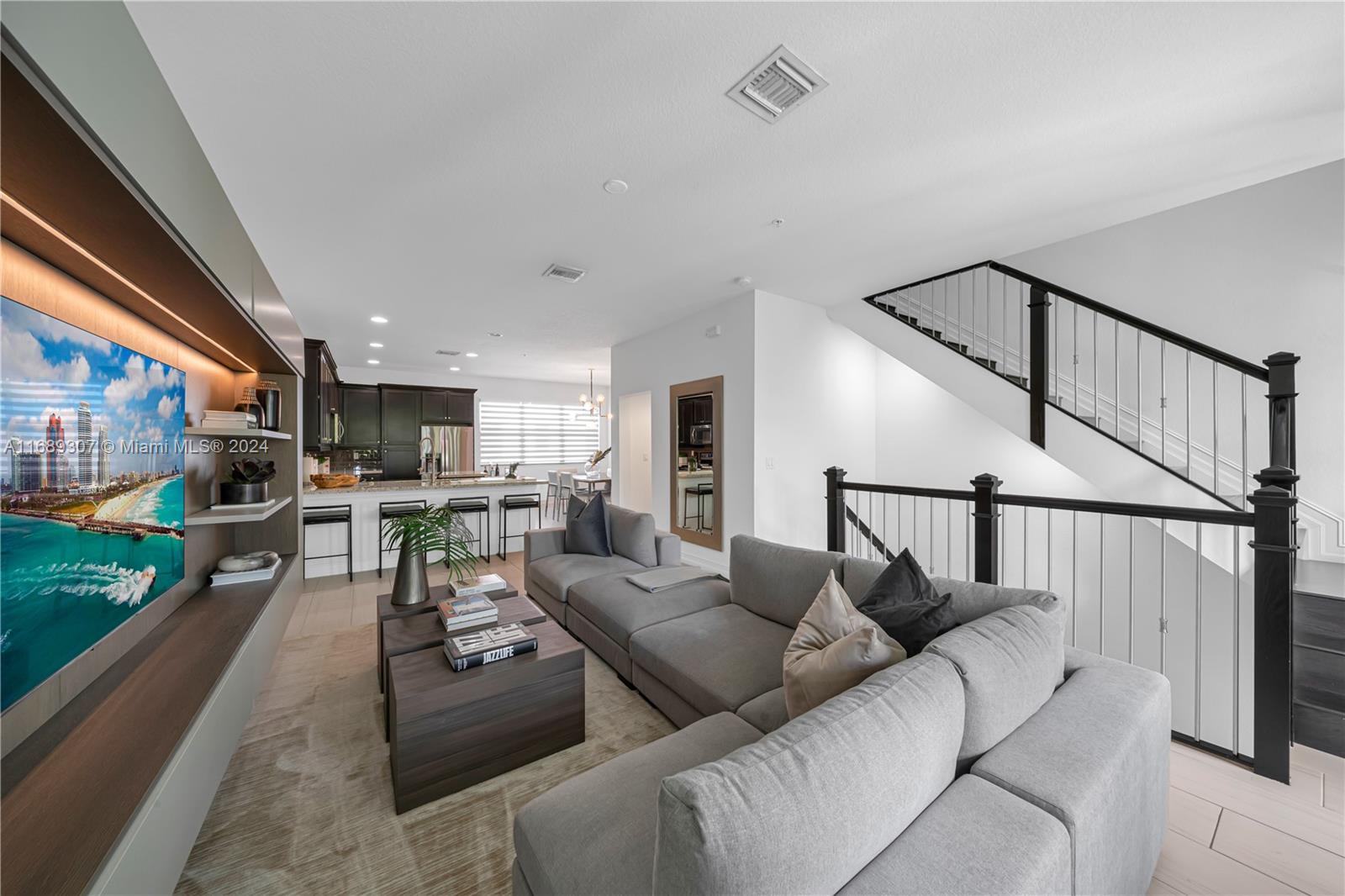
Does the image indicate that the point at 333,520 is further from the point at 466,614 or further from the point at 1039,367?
the point at 1039,367

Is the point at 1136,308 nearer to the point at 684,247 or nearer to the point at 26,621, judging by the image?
the point at 684,247

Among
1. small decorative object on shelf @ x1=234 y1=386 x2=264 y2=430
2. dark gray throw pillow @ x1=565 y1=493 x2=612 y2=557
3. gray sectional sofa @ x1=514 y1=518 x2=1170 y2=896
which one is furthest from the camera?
dark gray throw pillow @ x1=565 y1=493 x2=612 y2=557

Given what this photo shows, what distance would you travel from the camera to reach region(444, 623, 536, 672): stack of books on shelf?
1915 millimetres

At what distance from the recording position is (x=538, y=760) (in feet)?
6.54

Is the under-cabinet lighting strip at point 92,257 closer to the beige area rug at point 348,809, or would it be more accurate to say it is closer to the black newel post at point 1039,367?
the beige area rug at point 348,809

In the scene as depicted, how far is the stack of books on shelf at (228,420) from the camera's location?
93.7 inches

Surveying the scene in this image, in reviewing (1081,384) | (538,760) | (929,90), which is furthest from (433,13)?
(1081,384)

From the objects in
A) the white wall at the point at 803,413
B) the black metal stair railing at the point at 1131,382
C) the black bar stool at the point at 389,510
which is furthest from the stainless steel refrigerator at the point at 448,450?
the black metal stair railing at the point at 1131,382

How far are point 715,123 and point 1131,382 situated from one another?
419cm

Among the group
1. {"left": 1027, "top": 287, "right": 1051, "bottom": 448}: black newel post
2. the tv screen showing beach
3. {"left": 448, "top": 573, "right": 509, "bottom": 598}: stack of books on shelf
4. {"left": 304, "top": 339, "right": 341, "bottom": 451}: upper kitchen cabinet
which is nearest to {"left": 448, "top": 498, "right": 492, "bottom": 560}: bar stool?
{"left": 304, "top": 339, "right": 341, "bottom": 451}: upper kitchen cabinet

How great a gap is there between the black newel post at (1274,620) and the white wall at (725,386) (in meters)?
3.05

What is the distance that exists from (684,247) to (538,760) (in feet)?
10.5

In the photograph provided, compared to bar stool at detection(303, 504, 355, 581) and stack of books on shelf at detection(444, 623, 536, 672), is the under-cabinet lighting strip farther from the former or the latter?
bar stool at detection(303, 504, 355, 581)

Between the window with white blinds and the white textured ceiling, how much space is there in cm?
611
